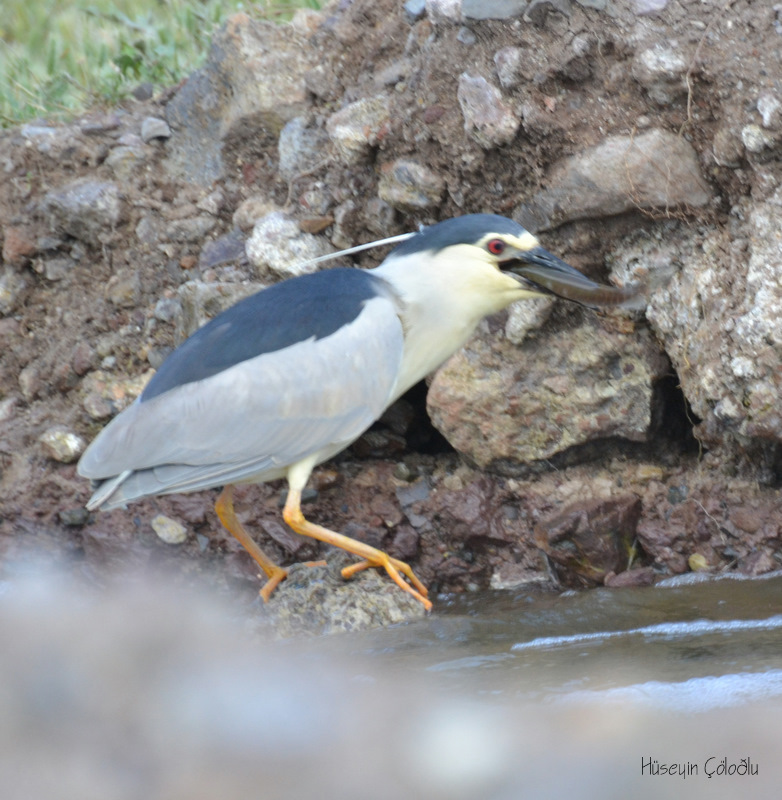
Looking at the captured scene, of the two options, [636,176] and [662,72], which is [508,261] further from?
[662,72]

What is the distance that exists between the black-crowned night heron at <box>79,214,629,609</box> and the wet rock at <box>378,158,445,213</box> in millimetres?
479

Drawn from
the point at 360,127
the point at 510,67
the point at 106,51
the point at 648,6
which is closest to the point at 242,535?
the point at 360,127

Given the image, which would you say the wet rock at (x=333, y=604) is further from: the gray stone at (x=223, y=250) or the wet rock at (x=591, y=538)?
the gray stone at (x=223, y=250)

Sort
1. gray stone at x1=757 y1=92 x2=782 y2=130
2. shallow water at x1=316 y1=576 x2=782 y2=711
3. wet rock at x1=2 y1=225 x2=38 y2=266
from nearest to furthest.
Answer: shallow water at x1=316 y1=576 x2=782 y2=711 < gray stone at x1=757 y1=92 x2=782 y2=130 < wet rock at x1=2 y1=225 x2=38 y2=266

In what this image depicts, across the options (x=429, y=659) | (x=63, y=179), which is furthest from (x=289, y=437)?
(x=63, y=179)

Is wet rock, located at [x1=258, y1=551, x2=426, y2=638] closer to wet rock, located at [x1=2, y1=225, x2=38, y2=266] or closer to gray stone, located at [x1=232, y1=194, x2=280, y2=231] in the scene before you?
gray stone, located at [x1=232, y1=194, x2=280, y2=231]

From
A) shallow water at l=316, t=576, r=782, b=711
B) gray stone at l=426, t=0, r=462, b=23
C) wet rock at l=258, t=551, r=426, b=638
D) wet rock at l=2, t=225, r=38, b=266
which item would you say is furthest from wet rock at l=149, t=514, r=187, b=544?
gray stone at l=426, t=0, r=462, b=23

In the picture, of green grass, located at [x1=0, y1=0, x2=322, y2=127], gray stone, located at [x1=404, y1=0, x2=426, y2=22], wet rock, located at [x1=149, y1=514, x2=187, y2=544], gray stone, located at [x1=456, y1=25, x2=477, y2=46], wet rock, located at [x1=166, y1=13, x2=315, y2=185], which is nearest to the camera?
gray stone, located at [x1=456, y1=25, x2=477, y2=46]

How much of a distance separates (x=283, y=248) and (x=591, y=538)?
1.71 m

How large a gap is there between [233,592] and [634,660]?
1.97m

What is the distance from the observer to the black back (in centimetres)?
321

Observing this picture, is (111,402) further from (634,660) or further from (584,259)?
(634,660)

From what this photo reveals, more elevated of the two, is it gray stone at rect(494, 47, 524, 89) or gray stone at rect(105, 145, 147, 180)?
gray stone at rect(494, 47, 524, 89)

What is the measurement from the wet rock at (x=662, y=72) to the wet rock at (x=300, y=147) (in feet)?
4.70
